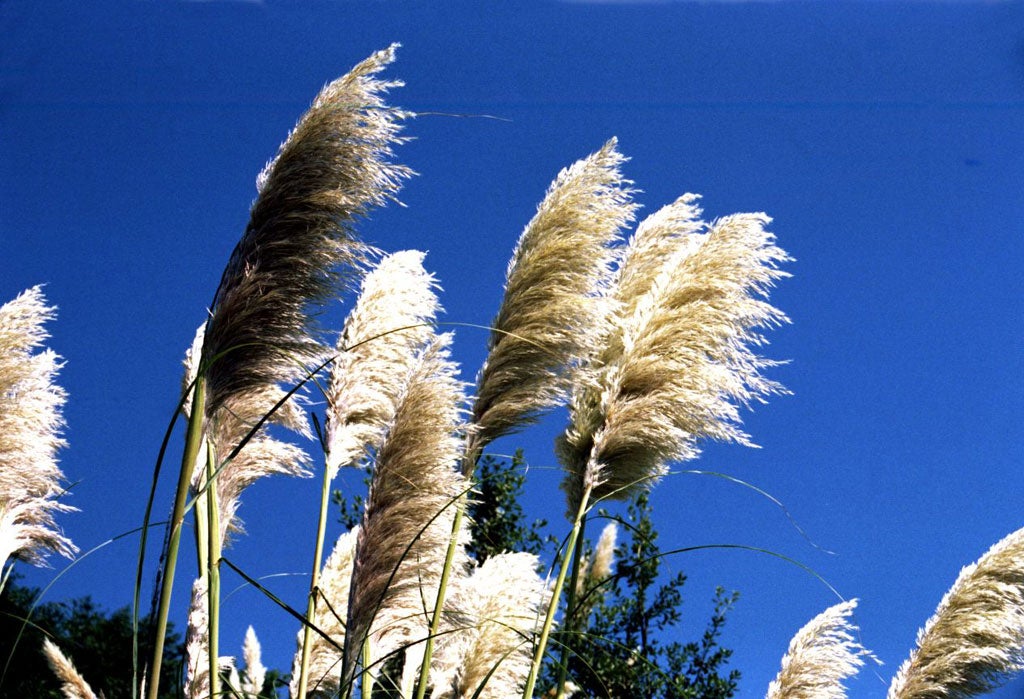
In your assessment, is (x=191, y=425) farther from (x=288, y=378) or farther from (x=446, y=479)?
(x=446, y=479)

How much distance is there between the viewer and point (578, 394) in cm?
314

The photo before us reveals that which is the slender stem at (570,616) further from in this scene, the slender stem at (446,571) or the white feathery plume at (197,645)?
the white feathery plume at (197,645)

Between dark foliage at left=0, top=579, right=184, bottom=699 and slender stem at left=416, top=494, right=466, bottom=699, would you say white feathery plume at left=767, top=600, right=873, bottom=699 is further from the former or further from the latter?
dark foliage at left=0, top=579, right=184, bottom=699

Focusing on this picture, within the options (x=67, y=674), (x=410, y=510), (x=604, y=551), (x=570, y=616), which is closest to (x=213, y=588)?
(x=410, y=510)

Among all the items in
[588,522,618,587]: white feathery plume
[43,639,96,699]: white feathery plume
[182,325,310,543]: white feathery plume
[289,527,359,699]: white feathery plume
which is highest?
[588,522,618,587]: white feathery plume

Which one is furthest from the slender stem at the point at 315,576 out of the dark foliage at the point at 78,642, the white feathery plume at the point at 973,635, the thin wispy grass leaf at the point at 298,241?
the dark foliage at the point at 78,642

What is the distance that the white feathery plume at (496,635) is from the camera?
11.2 feet

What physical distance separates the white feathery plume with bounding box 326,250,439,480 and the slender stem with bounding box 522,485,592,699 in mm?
789

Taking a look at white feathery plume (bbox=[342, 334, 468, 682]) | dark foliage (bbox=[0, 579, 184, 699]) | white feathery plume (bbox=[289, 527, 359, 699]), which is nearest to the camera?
white feathery plume (bbox=[342, 334, 468, 682])

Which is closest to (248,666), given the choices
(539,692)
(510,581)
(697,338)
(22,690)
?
(539,692)

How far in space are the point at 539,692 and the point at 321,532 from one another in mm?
2555

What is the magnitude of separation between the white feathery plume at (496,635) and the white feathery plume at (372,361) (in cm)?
66

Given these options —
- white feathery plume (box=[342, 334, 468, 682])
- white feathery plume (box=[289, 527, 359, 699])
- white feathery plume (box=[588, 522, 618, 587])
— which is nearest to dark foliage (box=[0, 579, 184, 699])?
white feathery plume (box=[588, 522, 618, 587])

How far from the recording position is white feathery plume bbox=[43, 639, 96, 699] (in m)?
3.01
